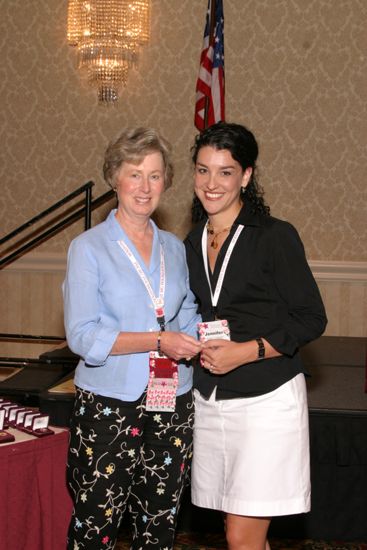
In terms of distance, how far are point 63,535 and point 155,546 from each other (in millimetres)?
472

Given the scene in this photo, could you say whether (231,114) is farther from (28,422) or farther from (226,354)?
(226,354)

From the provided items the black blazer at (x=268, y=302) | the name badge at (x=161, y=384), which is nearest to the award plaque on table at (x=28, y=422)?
the name badge at (x=161, y=384)

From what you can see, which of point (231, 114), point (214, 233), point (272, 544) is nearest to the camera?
point (214, 233)

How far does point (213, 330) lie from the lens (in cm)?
237

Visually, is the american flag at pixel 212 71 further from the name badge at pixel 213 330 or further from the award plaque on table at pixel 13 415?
the name badge at pixel 213 330

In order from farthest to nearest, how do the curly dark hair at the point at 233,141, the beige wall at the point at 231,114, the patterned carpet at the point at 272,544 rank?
the beige wall at the point at 231,114 < the patterned carpet at the point at 272,544 < the curly dark hair at the point at 233,141

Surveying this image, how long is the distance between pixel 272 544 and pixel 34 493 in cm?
129

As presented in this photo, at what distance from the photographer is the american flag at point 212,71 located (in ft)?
17.5

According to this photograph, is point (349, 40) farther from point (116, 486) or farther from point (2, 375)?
point (116, 486)

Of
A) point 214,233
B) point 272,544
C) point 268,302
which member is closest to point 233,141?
point 214,233

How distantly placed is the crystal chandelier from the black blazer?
11.3 feet

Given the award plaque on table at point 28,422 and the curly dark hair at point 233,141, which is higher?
the curly dark hair at point 233,141

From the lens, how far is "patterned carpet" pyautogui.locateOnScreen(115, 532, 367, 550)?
3.55 m

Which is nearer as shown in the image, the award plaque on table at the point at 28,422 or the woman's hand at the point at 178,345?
the woman's hand at the point at 178,345
